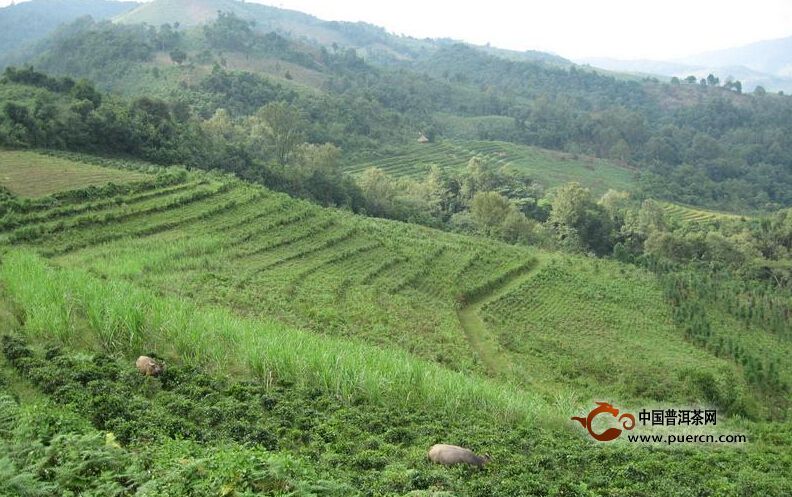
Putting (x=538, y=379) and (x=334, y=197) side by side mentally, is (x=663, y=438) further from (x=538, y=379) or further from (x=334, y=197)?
(x=334, y=197)

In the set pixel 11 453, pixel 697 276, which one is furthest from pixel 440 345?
pixel 697 276

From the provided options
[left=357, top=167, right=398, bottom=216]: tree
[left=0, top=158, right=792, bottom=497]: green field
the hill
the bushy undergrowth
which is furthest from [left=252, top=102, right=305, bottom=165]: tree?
the hill

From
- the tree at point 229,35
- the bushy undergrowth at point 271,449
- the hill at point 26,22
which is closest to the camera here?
the bushy undergrowth at point 271,449

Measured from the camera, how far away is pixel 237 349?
1233cm

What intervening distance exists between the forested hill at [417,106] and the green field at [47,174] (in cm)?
1249

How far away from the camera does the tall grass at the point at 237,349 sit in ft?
37.7

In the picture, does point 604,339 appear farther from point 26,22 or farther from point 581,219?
point 26,22

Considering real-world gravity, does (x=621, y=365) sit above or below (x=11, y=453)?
below

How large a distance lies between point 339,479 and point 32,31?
18726 centimetres

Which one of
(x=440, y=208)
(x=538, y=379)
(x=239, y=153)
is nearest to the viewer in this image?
(x=538, y=379)

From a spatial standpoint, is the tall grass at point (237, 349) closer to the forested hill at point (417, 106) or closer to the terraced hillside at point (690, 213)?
the forested hill at point (417, 106)

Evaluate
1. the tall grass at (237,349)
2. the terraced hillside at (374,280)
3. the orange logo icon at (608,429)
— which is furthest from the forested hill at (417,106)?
the orange logo icon at (608,429)

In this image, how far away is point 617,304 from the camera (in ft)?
96.4

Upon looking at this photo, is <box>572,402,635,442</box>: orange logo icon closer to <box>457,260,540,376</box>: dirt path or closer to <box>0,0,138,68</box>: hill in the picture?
<box>457,260,540,376</box>: dirt path
